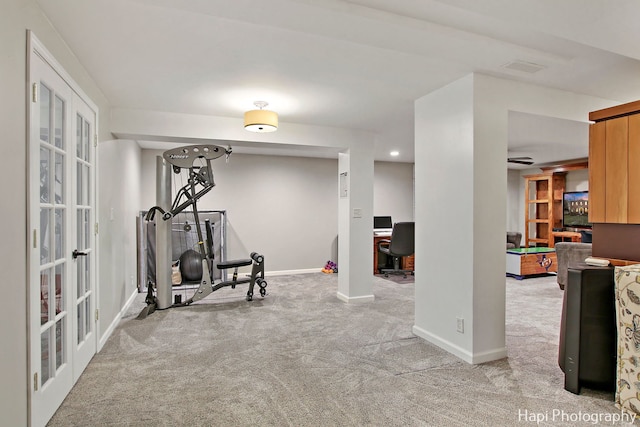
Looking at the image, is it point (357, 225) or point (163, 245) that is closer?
point (163, 245)

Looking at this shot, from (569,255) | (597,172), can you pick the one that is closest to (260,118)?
(597,172)

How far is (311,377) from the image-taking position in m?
2.49

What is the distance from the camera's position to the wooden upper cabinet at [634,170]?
2.45 metres

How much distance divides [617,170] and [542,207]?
241 inches

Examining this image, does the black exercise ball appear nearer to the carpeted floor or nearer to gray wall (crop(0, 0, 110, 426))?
the carpeted floor

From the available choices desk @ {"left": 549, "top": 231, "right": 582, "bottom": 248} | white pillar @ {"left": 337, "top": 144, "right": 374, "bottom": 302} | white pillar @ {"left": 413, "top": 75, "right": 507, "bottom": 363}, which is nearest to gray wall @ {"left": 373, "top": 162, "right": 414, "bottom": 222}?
white pillar @ {"left": 337, "top": 144, "right": 374, "bottom": 302}

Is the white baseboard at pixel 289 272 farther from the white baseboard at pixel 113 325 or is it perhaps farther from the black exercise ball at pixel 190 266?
the white baseboard at pixel 113 325

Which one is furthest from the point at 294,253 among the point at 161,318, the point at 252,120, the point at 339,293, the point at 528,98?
the point at 528,98

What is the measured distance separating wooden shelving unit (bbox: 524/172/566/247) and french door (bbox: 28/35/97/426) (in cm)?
817

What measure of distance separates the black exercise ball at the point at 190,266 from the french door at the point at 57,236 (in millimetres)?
2765

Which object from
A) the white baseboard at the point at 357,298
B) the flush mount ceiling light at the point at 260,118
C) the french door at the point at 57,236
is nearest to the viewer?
the french door at the point at 57,236

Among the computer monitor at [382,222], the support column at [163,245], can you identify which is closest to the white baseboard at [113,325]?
the support column at [163,245]

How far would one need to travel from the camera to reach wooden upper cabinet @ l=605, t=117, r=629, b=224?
2516 millimetres

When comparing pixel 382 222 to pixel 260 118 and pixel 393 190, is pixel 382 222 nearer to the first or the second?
pixel 393 190
